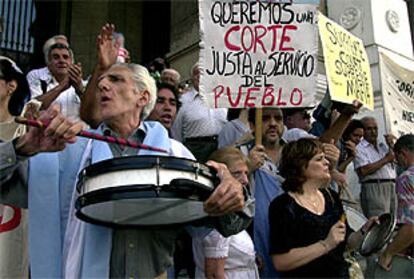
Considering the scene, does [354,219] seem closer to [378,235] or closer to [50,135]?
[378,235]

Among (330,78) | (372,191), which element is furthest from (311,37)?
(372,191)

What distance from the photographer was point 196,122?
5.63m

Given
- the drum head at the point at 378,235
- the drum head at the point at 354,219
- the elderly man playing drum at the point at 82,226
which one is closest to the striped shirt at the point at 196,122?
the drum head at the point at 354,219

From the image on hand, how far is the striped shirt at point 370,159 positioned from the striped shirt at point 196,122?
74.5 inches

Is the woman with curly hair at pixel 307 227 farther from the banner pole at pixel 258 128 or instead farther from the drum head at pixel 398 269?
the drum head at pixel 398 269

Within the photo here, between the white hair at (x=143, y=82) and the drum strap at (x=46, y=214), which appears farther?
the white hair at (x=143, y=82)

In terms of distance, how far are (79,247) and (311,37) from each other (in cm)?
286

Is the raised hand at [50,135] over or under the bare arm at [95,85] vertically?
under

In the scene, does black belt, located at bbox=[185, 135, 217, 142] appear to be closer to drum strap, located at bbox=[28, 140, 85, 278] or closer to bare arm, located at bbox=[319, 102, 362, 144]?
bare arm, located at bbox=[319, 102, 362, 144]

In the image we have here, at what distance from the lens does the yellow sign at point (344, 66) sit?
5.02 metres

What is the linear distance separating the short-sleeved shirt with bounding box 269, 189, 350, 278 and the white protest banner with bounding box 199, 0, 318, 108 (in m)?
1.21

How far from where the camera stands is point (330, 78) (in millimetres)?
4941

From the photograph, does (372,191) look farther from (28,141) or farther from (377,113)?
(28,141)

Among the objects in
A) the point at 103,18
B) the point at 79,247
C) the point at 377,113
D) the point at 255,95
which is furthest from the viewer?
the point at 103,18
